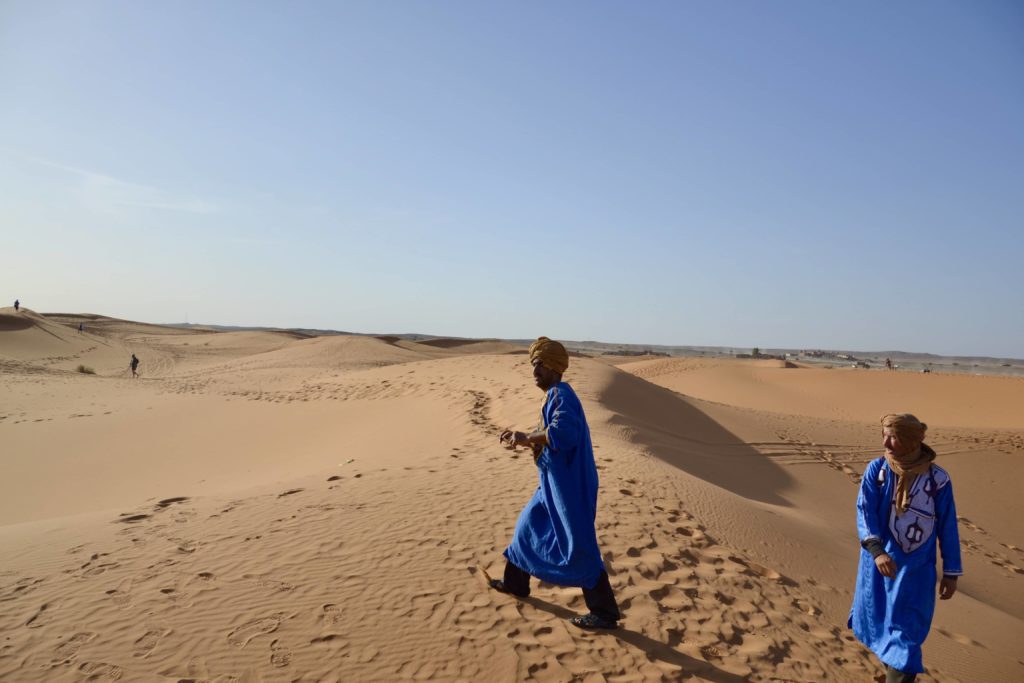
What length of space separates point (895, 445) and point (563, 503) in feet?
6.40

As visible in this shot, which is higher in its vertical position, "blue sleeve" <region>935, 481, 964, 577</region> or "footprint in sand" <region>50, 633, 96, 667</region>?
"blue sleeve" <region>935, 481, 964, 577</region>

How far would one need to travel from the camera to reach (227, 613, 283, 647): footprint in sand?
353 centimetres

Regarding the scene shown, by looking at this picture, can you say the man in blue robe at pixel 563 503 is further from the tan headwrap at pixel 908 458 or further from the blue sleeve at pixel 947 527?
the blue sleeve at pixel 947 527

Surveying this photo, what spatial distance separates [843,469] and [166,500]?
13.5 meters

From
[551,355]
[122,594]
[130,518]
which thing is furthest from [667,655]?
[130,518]

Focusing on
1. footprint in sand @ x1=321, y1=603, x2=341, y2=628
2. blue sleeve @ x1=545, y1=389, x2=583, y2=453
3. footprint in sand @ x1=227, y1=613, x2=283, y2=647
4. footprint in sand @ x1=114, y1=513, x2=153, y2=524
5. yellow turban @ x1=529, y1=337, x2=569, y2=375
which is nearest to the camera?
footprint in sand @ x1=227, y1=613, x2=283, y2=647

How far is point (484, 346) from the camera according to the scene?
202ft

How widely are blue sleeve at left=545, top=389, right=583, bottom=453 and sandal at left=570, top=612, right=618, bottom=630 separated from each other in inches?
44.6

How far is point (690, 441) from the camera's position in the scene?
1400 centimetres

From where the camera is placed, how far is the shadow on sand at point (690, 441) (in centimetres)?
1109

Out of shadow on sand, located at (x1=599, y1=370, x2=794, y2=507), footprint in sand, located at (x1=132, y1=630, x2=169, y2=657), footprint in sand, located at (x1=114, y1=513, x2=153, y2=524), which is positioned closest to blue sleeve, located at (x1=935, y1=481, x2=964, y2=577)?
footprint in sand, located at (x1=132, y1=630, x2=169, y2=657)

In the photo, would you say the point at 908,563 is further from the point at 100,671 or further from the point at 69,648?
the point at 69,648

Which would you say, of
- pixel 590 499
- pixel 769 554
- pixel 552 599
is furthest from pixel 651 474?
pixel 590 499

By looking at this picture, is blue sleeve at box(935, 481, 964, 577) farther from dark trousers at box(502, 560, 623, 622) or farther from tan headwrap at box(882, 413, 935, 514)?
dark trousers at box(502, 560, 623, 622)
